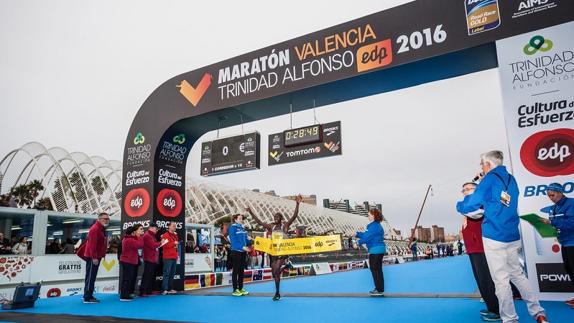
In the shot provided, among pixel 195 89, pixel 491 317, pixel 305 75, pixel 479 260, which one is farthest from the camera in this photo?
pixel 195 89

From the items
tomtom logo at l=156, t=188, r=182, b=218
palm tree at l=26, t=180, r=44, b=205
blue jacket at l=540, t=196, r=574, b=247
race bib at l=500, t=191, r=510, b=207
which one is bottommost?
blue jacket at l=540, t=196, r=574, b=247

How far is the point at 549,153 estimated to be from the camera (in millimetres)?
6184

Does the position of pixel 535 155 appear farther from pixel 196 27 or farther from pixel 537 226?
pixel 196 27

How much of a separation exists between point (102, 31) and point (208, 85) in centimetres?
647

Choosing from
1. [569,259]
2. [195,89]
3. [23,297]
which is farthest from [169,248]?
[569,259]

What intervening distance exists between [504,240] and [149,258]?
8131mm

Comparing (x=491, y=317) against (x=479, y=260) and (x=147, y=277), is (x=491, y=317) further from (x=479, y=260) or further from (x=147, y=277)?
(x=147, y=277)

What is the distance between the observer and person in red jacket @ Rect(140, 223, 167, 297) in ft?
30.5

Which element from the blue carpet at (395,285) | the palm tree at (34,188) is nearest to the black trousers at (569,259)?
the blue carpet at (395,285)

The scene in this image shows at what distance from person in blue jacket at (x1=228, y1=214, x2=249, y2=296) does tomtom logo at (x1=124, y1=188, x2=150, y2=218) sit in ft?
9.85

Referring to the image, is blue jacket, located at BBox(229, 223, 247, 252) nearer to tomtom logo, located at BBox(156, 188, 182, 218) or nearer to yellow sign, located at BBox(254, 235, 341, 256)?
yellow sign, located at BBox(254, 235, 341, 256)

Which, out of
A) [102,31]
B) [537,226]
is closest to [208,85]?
[102,31]

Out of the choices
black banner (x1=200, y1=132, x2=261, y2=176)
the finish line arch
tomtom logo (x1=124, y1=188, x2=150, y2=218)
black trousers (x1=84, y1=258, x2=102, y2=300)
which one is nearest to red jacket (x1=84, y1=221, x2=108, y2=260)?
black trousers (x1=84, y1=258, x2=102, y2=300)

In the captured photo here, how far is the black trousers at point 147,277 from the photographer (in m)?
9.29
